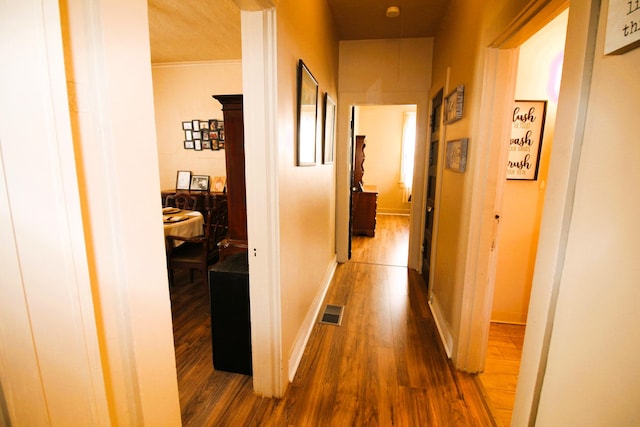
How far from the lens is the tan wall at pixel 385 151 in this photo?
733 cm

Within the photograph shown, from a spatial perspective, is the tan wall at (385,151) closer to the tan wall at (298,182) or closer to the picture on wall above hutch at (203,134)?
the picture on wall above hutch at (203,134)

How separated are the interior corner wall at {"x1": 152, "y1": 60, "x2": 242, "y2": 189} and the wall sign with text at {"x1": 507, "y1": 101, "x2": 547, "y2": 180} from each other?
11.9ft

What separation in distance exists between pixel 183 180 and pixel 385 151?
491cm

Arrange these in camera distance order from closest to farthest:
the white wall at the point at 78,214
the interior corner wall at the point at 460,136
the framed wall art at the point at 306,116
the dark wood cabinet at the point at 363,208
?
the white wall at the point at 78,214 < the interior corner wall at the point at 460,136 < the framed wall art at the point at 306,116 < the dark wood cabinet at the point at 363,208

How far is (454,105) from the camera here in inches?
88.9

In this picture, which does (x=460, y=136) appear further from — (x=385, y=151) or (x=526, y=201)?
(x=385, y=151)

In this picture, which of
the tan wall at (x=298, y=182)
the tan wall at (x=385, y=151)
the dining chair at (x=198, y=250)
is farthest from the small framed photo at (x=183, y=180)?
the tan wall at (x=385, y=151)

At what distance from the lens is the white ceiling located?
2.75 meters

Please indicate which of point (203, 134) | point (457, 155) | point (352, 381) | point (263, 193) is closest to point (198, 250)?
point (263, 193)

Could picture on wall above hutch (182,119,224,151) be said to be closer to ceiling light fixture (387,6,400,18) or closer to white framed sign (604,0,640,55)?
ceiling light fixture (387,6,400,18)

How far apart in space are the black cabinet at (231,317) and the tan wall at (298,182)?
0.28 m

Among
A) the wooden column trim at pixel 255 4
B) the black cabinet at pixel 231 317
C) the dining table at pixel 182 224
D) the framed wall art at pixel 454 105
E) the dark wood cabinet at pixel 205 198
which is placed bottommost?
the black cabinet at pixel 231 317

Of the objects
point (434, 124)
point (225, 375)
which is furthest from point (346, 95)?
point (225, 375)

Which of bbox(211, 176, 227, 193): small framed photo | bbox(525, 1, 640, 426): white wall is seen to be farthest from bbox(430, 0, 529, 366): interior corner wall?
bbox(211, 176, 227, 193): small framed photo
